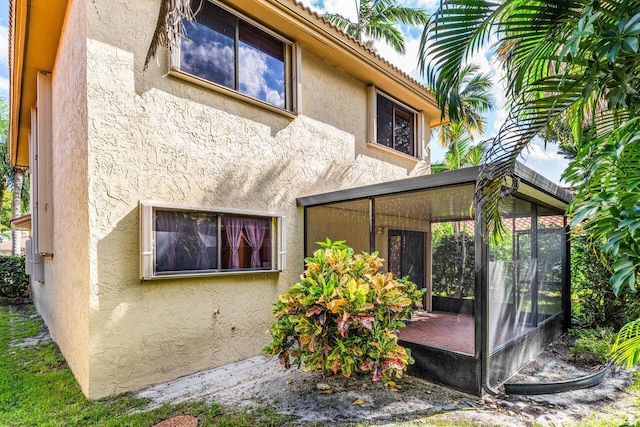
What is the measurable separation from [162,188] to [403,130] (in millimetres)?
7729

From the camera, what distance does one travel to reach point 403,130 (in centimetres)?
1076

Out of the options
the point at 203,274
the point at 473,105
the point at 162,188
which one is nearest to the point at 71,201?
the point at 162,188

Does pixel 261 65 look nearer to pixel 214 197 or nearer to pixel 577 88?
pixel 214 197

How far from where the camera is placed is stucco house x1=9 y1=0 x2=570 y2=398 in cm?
498

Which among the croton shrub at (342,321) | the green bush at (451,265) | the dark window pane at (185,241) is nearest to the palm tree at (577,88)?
the croton shrub at (342,321)

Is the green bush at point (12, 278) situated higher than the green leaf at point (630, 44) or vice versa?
the green leaf at point (630, 44)

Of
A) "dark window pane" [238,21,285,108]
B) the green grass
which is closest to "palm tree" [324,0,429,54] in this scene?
"dark window pane" [238,21,285,108]

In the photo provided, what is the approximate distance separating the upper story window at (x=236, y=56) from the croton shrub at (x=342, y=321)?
3.87 metres

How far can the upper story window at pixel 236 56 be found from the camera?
19.6 ft

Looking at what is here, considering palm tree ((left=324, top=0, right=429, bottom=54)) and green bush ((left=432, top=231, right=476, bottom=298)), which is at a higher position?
palm tree ((left=324, top=0, right=429, bottom=54))

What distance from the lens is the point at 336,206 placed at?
776 centimetres

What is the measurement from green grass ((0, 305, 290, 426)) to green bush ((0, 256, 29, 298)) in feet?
31.1

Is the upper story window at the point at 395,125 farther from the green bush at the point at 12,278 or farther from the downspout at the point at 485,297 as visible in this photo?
the green bush at the point at 12,278

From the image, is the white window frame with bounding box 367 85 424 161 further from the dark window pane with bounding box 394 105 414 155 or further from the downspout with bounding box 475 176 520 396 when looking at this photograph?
the downspout with bounding box 475 176 520 396
